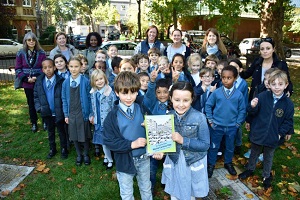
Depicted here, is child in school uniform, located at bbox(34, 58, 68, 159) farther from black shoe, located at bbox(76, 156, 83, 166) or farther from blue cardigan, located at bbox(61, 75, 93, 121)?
black shoe, located at bbox(76, 156, 83, 166)

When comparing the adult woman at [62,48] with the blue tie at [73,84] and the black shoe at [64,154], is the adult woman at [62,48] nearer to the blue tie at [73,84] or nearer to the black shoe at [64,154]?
the blue tie at [73,84]

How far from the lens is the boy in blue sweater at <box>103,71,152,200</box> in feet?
8.31

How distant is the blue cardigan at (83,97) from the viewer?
3908 millimetres

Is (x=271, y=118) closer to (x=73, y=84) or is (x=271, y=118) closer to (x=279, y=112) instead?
(x=279, y=112)

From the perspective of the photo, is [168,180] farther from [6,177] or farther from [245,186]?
[6,177]

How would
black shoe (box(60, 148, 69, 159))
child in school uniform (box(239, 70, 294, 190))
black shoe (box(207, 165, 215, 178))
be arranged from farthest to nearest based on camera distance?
black shoe (box(60, 148, 69, 159)), black shoe (box(207, 165, 215, 178)), child in school uniform (box(239, 70, 294, 190))

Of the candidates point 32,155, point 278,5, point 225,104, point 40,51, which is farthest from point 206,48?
point 278,5

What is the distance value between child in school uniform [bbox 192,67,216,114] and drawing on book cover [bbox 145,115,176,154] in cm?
151

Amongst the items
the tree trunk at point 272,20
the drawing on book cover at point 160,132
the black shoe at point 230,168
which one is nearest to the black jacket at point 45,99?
the drawing on book cover at point 160,132

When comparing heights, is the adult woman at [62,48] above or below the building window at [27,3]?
below

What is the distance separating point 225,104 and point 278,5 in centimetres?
787

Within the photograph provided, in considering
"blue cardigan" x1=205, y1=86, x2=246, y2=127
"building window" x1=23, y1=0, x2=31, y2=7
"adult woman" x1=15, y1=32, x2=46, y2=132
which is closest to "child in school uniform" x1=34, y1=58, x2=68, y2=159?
"adult woman" x1=15, y1=32, x2=46, y2=132

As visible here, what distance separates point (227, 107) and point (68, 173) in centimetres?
270

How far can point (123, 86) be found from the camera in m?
2.56
